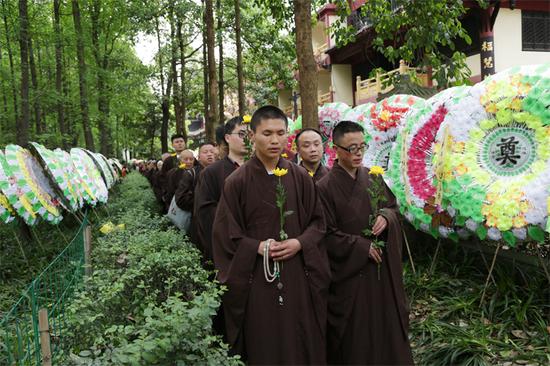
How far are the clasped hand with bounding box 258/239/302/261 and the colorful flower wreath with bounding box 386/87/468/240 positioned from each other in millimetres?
2107

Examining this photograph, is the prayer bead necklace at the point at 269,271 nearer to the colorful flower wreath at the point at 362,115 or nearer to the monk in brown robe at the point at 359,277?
the monk in brown robe at the point at 359,277

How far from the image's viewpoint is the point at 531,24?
1466cm

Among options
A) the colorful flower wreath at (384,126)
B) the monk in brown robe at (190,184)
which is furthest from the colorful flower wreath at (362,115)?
the monk in brown robe at (190,184)

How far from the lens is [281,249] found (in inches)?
123

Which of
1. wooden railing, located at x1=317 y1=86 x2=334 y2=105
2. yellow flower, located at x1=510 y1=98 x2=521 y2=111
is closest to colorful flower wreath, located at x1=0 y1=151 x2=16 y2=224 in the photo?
yellow flower, located at x1=510 y1=98 x2=521 y2=111

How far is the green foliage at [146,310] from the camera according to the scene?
2314mm

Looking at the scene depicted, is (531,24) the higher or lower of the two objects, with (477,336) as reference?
higher

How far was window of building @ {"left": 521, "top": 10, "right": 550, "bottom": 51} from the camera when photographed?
572 inches

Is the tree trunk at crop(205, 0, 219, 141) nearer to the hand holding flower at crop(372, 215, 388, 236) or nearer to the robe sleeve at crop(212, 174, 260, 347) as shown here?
the hand holding flower at crop(372, 215, 388, 236)

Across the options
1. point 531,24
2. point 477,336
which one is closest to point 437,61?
point 477,336

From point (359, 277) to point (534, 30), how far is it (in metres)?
13.9

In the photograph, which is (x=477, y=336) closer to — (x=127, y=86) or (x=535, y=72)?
(x=535, y=72)

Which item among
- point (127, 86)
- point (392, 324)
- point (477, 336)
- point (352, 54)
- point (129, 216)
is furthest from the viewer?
point (352, 54)

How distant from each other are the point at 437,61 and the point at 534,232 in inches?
142
